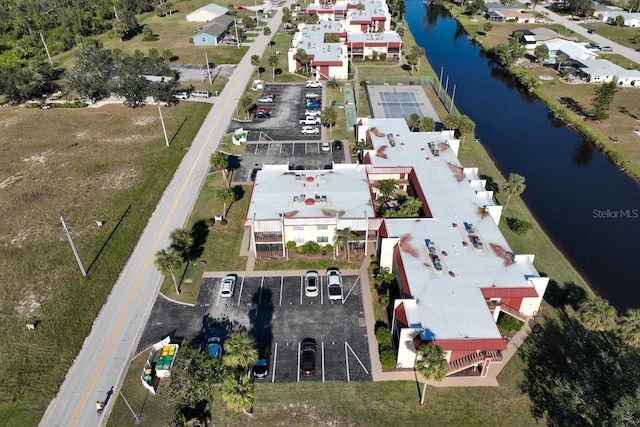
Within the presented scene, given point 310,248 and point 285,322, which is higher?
point 310,248

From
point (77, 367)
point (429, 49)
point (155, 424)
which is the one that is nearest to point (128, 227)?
point (77, 367)

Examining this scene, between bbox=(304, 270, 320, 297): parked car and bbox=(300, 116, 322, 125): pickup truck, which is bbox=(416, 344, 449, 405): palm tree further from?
bbox=(300, 116, 322, 125): pickup truck

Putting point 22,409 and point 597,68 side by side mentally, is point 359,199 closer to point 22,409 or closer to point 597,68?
point 22,409

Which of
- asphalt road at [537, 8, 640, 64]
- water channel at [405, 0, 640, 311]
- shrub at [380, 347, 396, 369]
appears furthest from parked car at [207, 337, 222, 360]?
asphalt road at [537, 8, 640, 64]

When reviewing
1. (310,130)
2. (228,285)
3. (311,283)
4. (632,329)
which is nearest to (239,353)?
(228,285)

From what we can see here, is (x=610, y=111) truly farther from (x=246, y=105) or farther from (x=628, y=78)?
(x=246, y=105)

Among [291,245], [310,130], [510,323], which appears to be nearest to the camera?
[510,323]
